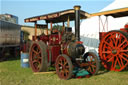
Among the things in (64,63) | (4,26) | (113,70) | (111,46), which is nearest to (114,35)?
(111,46)

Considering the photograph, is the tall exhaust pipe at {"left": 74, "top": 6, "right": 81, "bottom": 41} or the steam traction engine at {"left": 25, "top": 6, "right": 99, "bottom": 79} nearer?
the steam traction engine at {"left": 25, "top": 6, "right": 99, "bottom": 79}

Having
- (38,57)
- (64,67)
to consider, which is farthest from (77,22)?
(38,57)

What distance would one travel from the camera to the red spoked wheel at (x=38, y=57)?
640cm

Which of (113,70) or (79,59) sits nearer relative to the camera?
(79,59)

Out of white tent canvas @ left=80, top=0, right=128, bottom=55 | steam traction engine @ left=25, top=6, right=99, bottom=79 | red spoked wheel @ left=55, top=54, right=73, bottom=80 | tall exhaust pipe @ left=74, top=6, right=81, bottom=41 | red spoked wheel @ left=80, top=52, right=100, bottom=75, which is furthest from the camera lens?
white tent canvas @ left=80, top=0, right=128, bottom=55

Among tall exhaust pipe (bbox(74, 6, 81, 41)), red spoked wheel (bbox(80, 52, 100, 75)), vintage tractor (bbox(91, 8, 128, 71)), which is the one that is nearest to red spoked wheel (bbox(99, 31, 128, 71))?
vintage tractor (bbox(91, 8, 128, 71))

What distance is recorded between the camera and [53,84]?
5.05 metres

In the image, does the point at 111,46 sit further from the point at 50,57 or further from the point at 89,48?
the point at 89,48

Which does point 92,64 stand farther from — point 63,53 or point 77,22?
point 77,22

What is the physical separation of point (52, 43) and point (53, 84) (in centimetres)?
210

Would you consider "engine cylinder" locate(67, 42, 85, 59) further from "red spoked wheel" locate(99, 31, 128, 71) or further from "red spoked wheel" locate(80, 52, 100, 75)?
"red spoked wheel" locate(99, 31, 128, 71)

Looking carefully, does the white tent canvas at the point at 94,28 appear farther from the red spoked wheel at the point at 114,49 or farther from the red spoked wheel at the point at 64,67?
the red spoked wheel at the point at 64,67

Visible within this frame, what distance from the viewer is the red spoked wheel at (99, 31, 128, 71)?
6781mm

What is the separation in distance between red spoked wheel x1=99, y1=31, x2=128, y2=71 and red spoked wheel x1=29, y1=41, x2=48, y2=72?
106 inches
